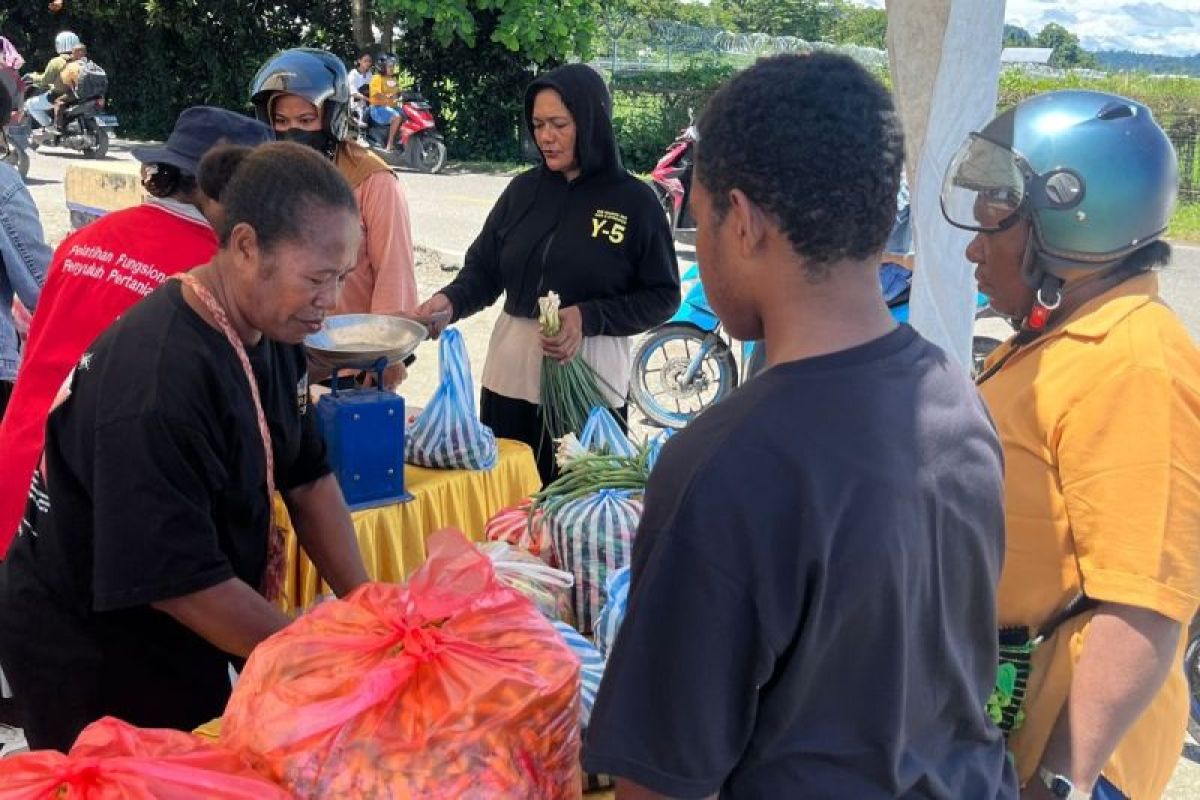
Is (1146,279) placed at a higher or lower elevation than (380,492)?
higher

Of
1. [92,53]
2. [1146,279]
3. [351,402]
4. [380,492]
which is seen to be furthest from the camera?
[92,53]

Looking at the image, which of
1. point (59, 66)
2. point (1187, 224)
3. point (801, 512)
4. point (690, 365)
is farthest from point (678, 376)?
point (59, 66)

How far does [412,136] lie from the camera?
16.4m

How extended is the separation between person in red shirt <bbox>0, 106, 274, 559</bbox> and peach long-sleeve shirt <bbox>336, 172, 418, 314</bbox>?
909 mm

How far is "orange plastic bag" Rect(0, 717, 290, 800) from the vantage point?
124 centimetres

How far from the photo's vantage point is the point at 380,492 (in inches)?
119

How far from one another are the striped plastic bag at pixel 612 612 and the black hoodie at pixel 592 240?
158 centimetres

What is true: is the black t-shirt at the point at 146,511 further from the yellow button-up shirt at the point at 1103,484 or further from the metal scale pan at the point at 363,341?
the yellow button-up shirt at the point at 1103,484

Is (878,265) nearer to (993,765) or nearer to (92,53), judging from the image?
(993,765)

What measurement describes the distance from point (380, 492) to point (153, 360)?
1336 mm

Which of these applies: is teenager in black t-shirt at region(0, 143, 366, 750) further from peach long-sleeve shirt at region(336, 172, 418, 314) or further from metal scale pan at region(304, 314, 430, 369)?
peach long-sleeve shirt at region(336, 172, 418, 314)

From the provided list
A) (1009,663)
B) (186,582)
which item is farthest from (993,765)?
(186,582)

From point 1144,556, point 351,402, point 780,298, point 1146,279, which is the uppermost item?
point 780,298

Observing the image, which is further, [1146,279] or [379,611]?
[1146,279]
